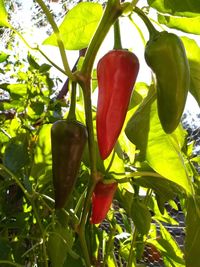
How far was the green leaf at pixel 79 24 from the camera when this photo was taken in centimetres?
52

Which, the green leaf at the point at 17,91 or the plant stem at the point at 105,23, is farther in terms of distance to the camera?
the green leaf at the point at 17,91

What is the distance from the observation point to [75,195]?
903 millimetres

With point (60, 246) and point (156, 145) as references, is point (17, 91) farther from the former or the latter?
point (156, 145)

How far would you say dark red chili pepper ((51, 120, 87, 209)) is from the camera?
472 mm

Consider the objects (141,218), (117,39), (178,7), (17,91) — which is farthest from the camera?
(17,91)

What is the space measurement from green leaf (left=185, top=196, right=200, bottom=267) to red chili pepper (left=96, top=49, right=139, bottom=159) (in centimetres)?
11

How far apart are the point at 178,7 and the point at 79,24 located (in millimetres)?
146

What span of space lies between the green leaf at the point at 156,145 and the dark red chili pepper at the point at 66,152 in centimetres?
6

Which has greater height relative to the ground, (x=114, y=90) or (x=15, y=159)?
(x=114, y=90)

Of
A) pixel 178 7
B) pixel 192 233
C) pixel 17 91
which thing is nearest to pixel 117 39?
pixel 178 7

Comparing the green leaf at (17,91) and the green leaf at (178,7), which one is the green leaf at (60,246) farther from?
the green leaf at (17,91)

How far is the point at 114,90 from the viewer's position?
491mm

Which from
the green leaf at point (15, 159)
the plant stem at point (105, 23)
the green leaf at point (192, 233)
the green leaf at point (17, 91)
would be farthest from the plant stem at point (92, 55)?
the green leaf at point (17, 91)

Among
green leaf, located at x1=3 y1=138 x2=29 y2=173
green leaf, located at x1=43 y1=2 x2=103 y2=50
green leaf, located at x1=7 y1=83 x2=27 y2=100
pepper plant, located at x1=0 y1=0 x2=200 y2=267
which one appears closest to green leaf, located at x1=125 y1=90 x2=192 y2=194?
pepper plant, located at x1=0 y1=0 x2=200 y2=267
